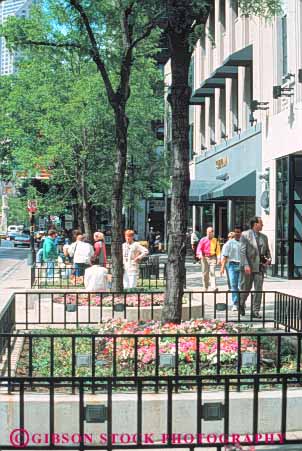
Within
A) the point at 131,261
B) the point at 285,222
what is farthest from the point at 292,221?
the point at 131,261

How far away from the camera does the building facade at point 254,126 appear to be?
26266 mm

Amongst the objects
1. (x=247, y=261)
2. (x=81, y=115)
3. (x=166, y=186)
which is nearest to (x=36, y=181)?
(x=166, y=186)

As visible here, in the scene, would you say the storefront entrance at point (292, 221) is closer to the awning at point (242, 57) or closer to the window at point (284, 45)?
the window at point (284, 45)

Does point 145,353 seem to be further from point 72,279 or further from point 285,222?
point 285,222

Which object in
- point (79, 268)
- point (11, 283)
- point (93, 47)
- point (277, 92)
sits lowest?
point (11, 283)

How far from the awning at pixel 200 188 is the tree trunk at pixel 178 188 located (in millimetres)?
26610

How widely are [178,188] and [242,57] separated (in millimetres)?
23849

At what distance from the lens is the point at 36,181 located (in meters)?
42.1

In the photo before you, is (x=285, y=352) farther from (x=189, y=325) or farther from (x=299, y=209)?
(x=299, y=209)

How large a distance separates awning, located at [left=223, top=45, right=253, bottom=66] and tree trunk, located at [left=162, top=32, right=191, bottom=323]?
2272 centimetres

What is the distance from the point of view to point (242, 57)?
32.9 m

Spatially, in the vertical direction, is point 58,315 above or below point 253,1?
below

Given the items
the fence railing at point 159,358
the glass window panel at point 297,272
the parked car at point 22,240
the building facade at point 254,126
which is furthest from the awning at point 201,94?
the fence railing at point 159,358

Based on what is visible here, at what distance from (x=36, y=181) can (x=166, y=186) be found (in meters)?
7.04
